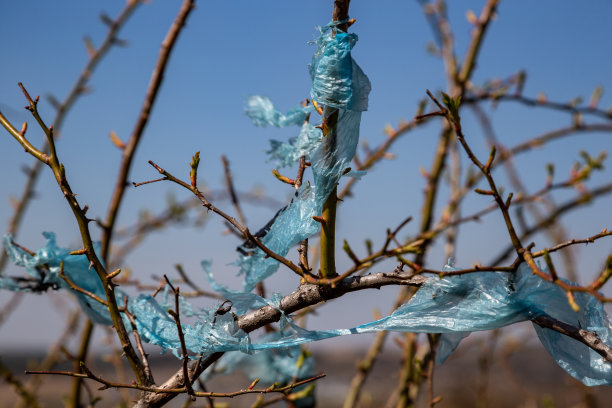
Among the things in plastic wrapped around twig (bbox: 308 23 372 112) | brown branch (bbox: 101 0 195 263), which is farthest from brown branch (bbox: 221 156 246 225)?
plastic wrapped around twig (bbox: 308 23 372 112)

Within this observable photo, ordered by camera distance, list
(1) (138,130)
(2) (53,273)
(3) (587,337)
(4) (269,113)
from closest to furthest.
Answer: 1. (3) (587,337)
2. (4) (269,113)
3. (2) (53,273)
4. (1) (138,130)

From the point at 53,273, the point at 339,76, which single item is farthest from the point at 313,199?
the point at 53,273

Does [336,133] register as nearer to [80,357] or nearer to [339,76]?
[339,76]

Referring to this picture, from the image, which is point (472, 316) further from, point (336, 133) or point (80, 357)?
point (80, 357)

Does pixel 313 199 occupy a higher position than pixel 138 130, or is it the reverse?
pixel 138 130

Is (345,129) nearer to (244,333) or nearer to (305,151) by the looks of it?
(305,151)

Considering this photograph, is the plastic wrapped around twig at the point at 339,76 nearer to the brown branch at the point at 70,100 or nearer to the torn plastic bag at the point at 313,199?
the torn plastic bag at the point at 313,199

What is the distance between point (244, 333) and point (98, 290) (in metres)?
0.54

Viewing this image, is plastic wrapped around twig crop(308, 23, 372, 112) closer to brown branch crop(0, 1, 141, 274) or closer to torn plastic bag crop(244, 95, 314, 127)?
torn plastic bag crop(244, 95, 314, 127)

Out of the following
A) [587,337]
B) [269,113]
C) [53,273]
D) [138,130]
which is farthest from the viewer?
[138,130]

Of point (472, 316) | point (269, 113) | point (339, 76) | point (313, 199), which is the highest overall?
point (269, 113)

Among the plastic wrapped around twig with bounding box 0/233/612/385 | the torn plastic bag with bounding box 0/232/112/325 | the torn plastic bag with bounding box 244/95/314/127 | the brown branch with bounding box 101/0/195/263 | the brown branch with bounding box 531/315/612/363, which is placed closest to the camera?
the brown branch with bounding box 531/315/612/363

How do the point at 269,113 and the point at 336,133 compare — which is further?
the point at 269,113

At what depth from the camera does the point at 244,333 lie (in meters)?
0.90
